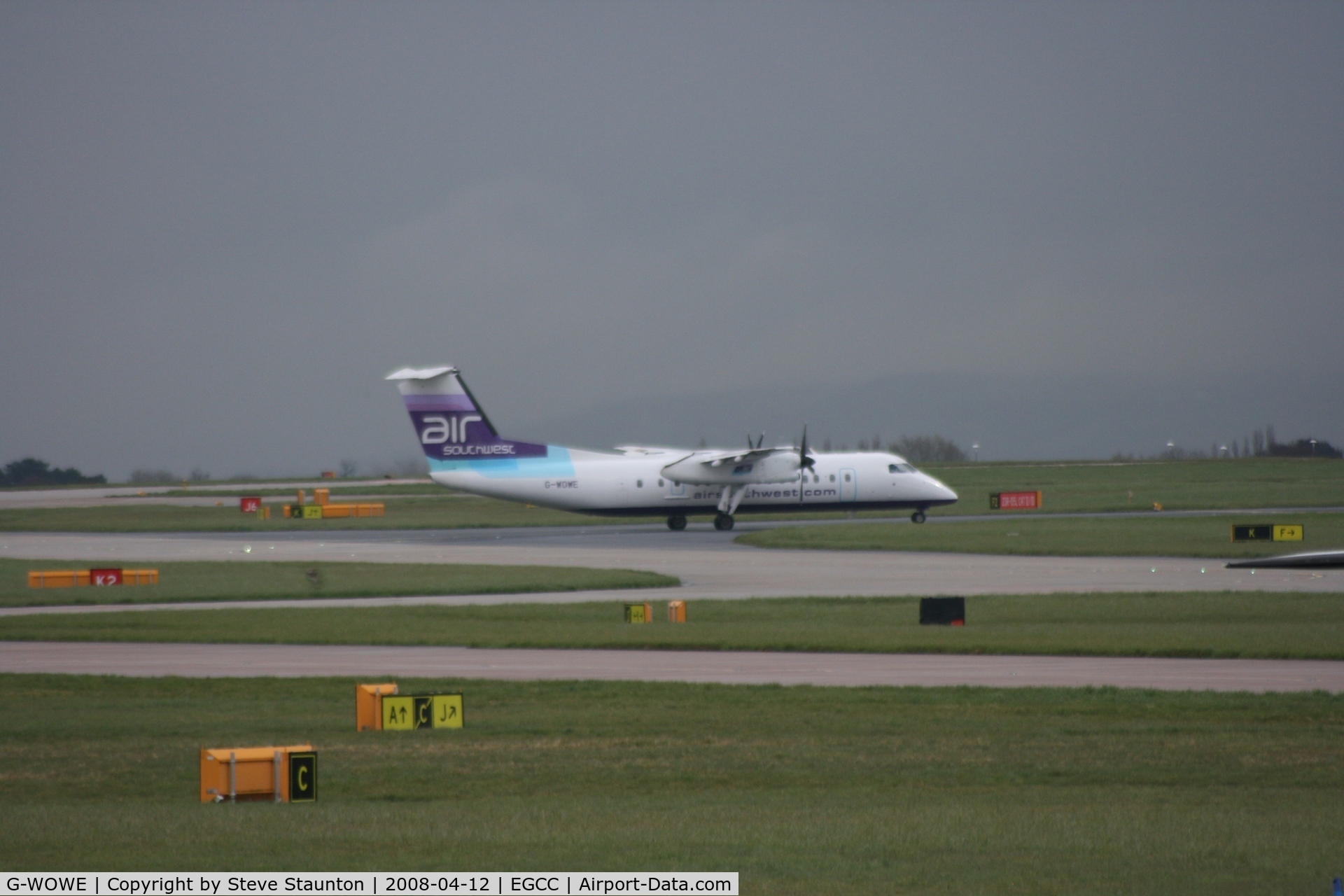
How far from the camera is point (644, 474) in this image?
5388cm

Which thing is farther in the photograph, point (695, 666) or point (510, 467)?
point (510, 467)

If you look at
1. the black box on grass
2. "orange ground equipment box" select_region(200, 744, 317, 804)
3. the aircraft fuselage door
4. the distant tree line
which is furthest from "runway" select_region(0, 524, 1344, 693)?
the distant tree line

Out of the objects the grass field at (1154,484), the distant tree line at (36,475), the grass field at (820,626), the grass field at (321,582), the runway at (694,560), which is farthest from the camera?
the distant tree line at (36,475)

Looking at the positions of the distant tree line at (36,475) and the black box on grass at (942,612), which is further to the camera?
the distant tree line at (36,475)

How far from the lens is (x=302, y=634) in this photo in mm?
25266

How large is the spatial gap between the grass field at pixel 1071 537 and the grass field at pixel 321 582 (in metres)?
11.5

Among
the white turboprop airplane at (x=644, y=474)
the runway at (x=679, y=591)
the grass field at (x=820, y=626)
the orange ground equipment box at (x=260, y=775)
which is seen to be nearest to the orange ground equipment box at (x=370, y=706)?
the orange ground equipment box at (x=260, y=775)

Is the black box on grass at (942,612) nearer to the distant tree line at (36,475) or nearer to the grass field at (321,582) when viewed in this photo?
the grass field at (321,582)

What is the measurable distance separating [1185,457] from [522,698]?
160 m

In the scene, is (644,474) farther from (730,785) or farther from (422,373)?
(730,785)

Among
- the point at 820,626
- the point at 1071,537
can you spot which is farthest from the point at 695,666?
the point at 1071,537

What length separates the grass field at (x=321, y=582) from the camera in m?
33.3

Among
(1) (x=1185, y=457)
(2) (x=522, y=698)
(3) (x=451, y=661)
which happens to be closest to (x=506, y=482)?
(3) (x=451, y=661)

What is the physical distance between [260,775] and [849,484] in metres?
44.9
